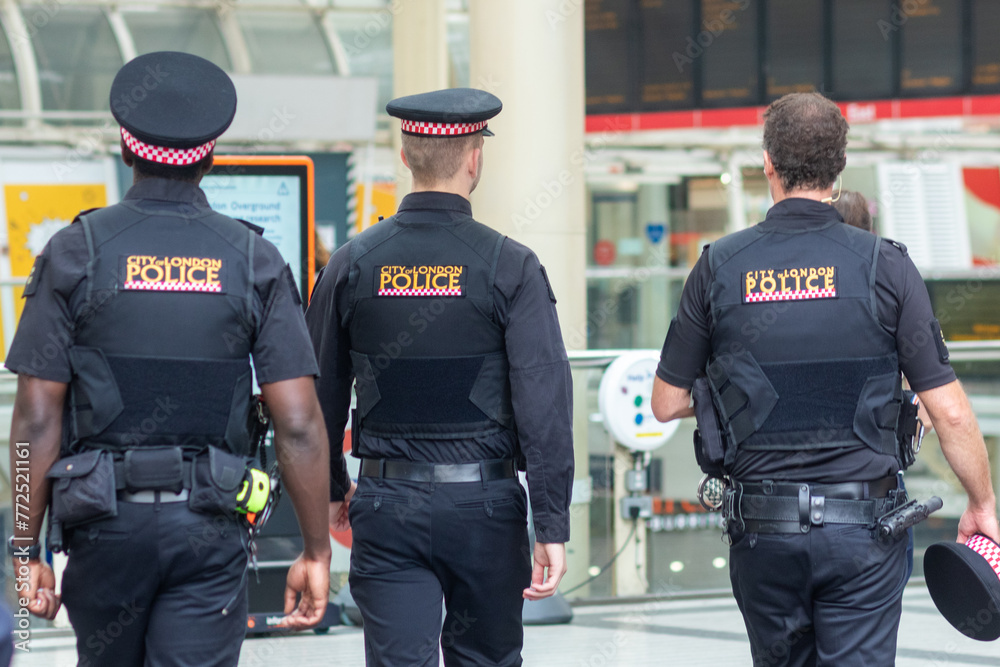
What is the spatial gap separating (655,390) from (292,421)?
0.93m

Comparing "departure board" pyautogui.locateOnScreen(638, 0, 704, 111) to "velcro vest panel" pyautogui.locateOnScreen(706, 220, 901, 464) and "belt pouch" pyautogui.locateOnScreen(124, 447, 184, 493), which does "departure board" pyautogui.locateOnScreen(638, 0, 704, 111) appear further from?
"belt pouch" pyautogui.locateOnScreen(124, 447, 184, 493)

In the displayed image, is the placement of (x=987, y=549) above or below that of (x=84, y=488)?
below

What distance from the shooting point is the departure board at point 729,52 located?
8.56 metres

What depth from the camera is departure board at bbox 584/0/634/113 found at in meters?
8.80

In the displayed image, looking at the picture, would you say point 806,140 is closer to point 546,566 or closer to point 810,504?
point 810,504

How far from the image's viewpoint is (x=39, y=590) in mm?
2209

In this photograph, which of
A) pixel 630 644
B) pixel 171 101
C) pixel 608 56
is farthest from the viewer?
pixel 608 56

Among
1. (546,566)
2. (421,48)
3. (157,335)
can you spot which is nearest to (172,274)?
(157,335)

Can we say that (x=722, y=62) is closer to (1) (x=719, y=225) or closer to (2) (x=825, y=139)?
(1) (x=719, y=225)

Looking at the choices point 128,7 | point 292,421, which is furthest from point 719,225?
point 292,421

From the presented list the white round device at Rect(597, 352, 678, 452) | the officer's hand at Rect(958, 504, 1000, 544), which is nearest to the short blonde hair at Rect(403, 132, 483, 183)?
the officer's hand at Rect(958, 504, 1000, 544)

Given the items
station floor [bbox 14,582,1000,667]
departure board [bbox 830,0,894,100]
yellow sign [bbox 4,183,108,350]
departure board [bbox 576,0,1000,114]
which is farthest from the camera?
yellow sign [bbox 4,183,108,350]

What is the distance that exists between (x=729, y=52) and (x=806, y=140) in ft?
20.6

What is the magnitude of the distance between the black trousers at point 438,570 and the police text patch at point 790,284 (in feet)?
2.28
